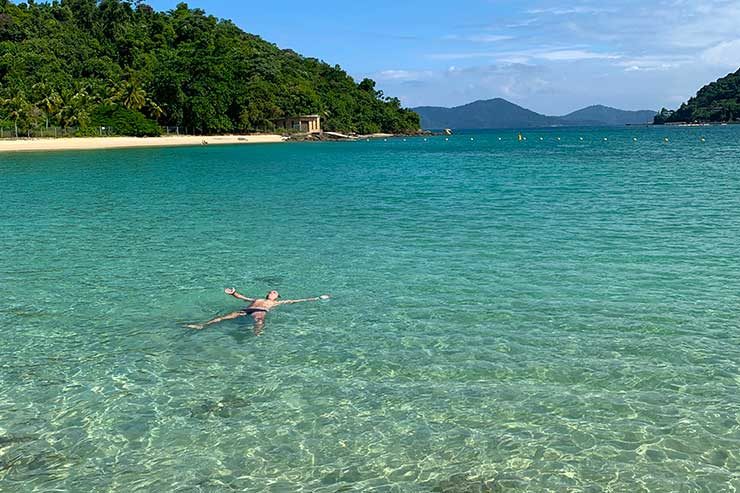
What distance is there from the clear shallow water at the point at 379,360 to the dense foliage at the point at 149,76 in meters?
84.6

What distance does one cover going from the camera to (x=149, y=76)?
117438mm

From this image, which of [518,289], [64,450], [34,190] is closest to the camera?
[64,450]

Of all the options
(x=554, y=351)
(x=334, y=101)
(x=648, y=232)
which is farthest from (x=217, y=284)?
(x=334, y=101)

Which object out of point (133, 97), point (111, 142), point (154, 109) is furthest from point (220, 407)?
point (154, 109)

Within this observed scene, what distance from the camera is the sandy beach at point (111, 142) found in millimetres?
81000

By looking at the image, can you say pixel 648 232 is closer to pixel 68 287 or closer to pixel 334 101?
pixel 68 287

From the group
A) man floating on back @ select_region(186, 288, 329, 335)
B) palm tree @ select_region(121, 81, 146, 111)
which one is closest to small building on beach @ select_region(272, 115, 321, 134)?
palm tree @ select_region(121, 81, 146, 111)

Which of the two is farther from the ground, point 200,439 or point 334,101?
point 334,101

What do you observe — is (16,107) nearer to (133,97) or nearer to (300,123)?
(133,97)

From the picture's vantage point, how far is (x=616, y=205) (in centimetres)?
2605

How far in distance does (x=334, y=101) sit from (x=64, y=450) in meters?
159

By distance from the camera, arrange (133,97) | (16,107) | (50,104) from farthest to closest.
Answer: (133,97), (50,104), (16,107)

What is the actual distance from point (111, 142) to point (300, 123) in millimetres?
51953

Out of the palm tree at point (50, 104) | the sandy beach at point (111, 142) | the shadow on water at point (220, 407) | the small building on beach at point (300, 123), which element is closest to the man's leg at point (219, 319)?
the shadow on water at point (220, 407)
